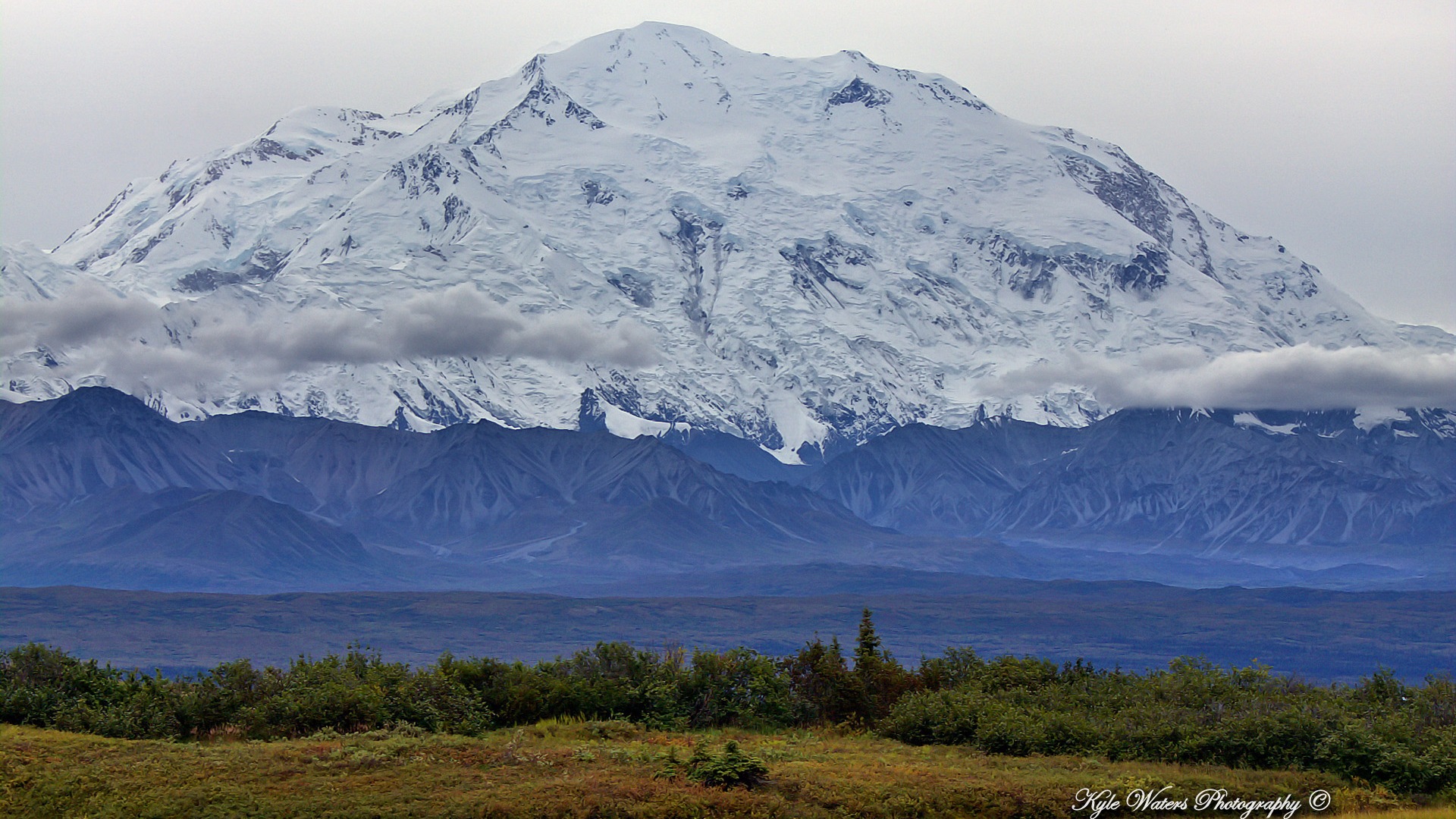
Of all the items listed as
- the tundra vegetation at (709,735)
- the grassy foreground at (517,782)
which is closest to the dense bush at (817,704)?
the tundra vegetation at (709,735)

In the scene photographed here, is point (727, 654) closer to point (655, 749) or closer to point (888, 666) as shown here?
point (888, 666)

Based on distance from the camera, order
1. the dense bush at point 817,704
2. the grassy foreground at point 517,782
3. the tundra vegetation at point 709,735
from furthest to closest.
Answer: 1. the dense bush at point 817,704
2. the tundra vegetation at point 709,735
3. the grassy foreground at point 517,782

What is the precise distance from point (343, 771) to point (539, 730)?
334 inches

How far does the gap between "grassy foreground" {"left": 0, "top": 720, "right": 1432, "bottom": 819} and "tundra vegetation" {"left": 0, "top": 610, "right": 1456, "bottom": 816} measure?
0.27 feet

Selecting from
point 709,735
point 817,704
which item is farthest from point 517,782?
point 817,704

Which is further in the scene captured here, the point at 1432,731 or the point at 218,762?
the point at 1432,731

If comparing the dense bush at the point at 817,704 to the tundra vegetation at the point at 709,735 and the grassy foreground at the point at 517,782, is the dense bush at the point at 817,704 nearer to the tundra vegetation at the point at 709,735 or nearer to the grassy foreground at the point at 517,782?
the tundra vegetation at the point at 709,735

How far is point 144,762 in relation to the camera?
115 feet

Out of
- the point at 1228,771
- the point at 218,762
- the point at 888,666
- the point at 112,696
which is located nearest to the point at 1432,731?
the point at 1228,771

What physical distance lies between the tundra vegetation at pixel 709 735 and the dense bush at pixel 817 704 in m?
0.08

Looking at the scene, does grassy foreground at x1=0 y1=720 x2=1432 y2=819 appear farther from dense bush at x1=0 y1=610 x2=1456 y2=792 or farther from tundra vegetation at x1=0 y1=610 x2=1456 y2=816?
dense bush at x1=0 y1=610 x2=1456 y2=792

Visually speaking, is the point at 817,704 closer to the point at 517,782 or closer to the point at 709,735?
the point at 709,735

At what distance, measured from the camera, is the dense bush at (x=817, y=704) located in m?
38.5

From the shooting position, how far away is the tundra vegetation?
33938 mm
